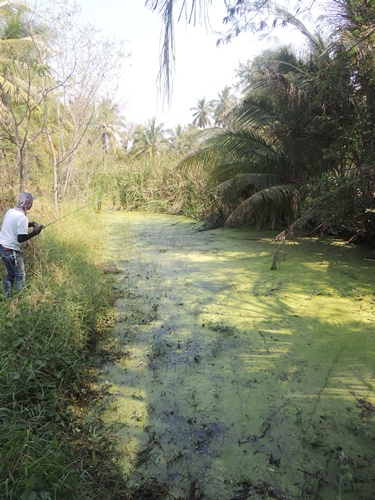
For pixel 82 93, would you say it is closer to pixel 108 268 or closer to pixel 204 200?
pixel 204 200

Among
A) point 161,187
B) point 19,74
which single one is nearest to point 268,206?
point 161,187

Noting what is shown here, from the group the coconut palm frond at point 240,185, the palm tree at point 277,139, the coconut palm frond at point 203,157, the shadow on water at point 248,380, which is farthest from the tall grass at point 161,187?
the shadow on water at point 248,380

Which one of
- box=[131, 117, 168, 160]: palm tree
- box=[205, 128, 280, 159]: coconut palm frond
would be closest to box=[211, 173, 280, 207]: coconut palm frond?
box=[205, 128, 280, 159]: coconut palm frond

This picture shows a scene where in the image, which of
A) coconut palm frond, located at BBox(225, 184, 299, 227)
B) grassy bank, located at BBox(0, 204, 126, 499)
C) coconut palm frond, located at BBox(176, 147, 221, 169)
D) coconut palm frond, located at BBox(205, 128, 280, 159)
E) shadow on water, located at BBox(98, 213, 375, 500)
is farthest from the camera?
coconut palm frond, located at BBox(176, 147, 221, 169)

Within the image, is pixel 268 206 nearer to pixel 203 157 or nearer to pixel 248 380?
pixel 203 157

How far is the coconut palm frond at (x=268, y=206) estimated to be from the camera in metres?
5.34

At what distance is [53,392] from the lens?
1901 mm

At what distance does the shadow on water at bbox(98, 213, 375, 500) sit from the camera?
1.51 meters

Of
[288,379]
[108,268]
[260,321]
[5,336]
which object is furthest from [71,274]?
[288,379]

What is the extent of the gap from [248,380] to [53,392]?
120 cm

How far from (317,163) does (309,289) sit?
2.56m

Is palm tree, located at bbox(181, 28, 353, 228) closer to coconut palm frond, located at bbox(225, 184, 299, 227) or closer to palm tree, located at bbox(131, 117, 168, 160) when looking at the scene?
coconut palm frond, located at bbox(225, 184, 299, 227)

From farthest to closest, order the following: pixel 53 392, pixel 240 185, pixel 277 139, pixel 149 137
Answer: pixel 149 137 < pixel 240 185 < pixel 277 139 < pixel 53 392

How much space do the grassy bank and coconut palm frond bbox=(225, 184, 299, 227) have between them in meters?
3.04
